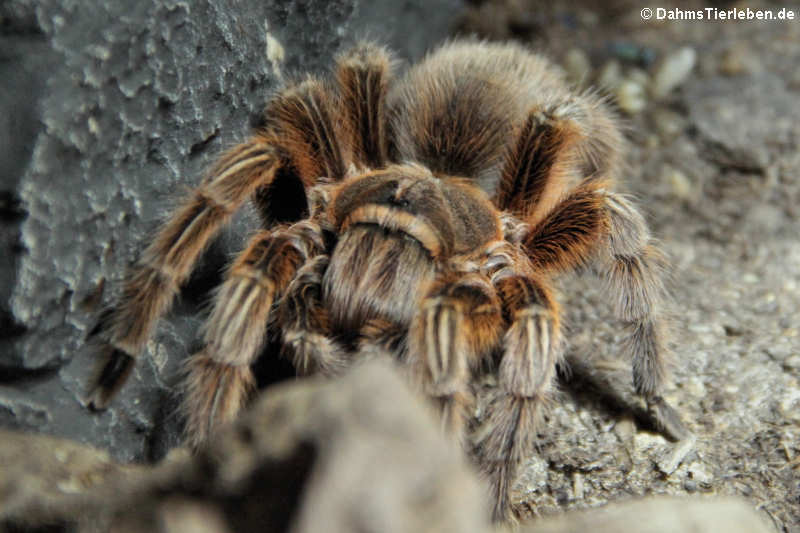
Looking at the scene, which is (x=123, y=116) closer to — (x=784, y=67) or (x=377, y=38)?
(x=377, y=38)

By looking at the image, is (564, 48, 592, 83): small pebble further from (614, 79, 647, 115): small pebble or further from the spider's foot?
the spider's foot

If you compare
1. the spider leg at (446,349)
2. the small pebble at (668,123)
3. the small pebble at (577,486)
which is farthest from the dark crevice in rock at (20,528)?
the small pebble at (668,123)

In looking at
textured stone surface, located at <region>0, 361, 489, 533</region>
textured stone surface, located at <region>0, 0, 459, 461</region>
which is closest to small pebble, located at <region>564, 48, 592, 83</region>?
textured stone surface, located at <region>0, 0, 459, 461</region>

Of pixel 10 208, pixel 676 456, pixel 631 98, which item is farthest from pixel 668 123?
pixel 10 208

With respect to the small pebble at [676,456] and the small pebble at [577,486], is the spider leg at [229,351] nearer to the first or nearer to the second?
the small pebble at [577,486]

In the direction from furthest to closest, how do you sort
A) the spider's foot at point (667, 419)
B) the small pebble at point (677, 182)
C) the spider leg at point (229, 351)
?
the small pebble at point (677, 182) < the spider's foot at point (667, 419) < the spider leg at point (229, 351)

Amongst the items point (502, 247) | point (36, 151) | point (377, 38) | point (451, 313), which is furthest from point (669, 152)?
point (36, 151)

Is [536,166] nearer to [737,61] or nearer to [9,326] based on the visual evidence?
[9,326]
